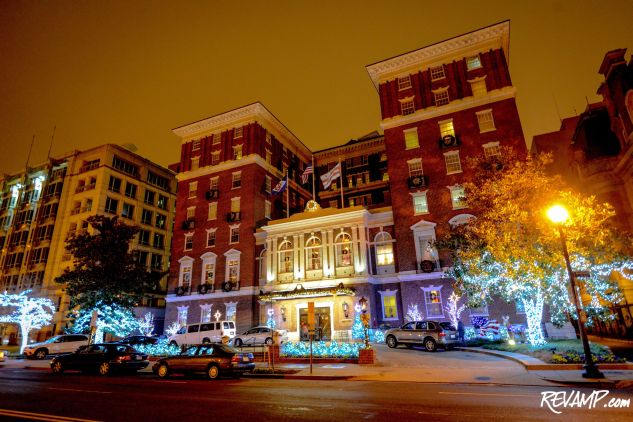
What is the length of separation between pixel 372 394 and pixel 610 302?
16624mm

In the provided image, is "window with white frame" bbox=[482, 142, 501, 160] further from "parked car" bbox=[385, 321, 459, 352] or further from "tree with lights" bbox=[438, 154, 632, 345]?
"parked car" bbox=[385, 321, 459, 352]

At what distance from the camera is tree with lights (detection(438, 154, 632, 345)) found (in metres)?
19.0

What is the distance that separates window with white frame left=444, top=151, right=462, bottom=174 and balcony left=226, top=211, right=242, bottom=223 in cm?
2207

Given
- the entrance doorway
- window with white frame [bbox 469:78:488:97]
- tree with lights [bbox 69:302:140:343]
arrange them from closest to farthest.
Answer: tree with lights [bbox 69:302:140:343] < the entrance doorway < window with white frame [bbox 469:78:488:97]

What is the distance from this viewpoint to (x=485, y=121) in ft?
111

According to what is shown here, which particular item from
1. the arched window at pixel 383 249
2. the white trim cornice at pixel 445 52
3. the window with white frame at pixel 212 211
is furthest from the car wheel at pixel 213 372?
the white trim cornice at pixel 445 52

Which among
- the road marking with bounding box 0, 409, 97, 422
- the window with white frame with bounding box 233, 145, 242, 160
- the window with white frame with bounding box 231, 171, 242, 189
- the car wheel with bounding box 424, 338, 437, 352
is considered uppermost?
the window with white frame with bounding box 233, 145, 242, 160

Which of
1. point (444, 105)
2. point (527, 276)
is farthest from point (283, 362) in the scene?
point (444, 105)

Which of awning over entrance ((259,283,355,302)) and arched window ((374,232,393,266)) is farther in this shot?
arched window ((374,232,393,266))

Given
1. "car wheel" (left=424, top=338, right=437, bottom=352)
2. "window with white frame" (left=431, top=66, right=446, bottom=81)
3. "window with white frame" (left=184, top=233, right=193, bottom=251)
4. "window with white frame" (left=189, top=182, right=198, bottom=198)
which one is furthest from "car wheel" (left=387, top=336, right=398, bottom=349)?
"window with white frame" (left=189, top=182, right=198, bottom=198)

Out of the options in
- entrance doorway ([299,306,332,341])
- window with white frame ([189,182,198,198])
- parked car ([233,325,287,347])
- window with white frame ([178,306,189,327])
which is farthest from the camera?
window with white frame ([189,182,198,198])

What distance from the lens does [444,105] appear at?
3512cm

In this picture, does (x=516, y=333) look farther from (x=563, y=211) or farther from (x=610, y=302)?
(x=563, y=211)

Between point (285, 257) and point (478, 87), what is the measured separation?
80.7 ft
